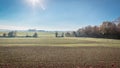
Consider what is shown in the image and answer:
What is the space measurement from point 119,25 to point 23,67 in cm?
9040

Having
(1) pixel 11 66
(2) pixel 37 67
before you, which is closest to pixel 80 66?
(2) pixel 37 67

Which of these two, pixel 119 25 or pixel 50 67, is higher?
pixel 119 25

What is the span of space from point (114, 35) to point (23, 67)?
7623 centimetres

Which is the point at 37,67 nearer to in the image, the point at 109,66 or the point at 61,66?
the point at 61,66

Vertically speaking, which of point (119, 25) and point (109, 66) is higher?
point (119, 25)

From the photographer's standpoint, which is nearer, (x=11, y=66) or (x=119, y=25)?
(x=11, y=66)

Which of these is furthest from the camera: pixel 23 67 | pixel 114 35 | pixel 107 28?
pixel 107 28

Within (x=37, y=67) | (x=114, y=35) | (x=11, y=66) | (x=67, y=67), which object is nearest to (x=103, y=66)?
(x=67, y=67)

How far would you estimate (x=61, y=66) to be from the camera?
14.3 metres

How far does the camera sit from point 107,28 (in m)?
94.7

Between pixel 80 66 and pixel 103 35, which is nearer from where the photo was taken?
pixel 80 66

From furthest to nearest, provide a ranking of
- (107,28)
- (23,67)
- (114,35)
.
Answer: (107,28) → (114,35) → (23,67)

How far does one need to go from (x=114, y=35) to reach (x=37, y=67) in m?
75.8

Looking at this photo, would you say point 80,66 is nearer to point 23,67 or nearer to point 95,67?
point 95,67
